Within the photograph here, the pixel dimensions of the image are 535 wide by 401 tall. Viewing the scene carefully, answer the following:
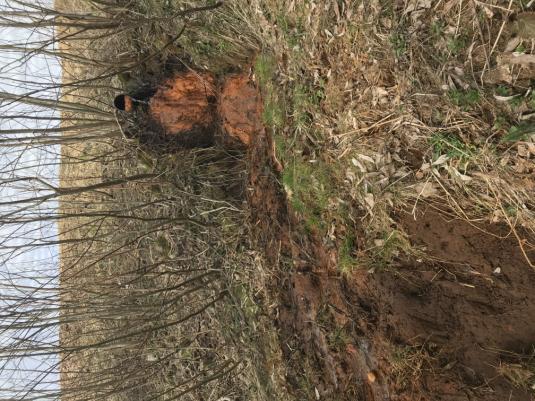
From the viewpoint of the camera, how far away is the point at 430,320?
263 centimetres

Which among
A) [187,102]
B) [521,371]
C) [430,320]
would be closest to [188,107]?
[187,102]

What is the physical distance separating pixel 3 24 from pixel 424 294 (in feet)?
13.4

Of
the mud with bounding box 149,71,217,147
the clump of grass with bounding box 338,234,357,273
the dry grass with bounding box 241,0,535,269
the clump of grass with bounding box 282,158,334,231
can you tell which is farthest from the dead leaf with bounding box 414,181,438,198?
the mud with bounding box 149,71,217,147

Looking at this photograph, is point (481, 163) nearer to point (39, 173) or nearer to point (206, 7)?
point (206, 7)

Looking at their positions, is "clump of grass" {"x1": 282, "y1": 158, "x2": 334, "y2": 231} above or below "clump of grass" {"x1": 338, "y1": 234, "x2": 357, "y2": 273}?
above

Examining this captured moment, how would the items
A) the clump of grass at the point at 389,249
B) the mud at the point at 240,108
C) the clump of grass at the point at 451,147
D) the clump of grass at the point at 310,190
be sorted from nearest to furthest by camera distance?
the clump of grass at the point at 451,147
the clump of grass at the point at 389,249
the clump of grass at the point at 310,190
the mud at the point at 240,108

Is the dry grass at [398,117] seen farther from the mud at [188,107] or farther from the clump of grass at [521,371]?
the mud at [188,107]

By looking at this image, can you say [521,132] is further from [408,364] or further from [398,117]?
[408,364]

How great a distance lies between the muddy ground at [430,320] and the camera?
8.00 ft

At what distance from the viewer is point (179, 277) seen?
4.99 meters

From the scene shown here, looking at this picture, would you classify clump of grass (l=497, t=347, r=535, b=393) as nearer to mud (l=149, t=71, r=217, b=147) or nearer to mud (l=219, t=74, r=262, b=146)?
mud (l=219, t=74, r=262, b=146)

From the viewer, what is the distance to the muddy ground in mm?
2438

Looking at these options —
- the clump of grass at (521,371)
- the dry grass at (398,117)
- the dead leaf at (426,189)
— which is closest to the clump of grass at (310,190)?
the dry grass at (398,117)

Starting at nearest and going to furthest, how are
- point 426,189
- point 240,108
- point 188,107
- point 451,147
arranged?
1. point 451,147
2. point 426,189
3. point 240,108
4. point 188,107
